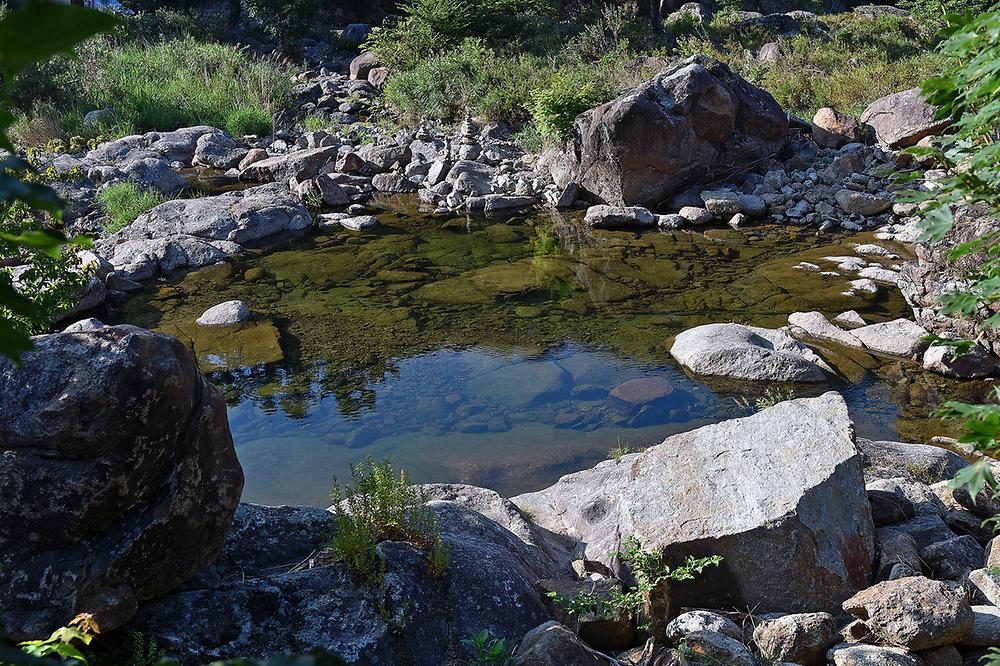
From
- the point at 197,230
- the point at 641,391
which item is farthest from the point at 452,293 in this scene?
the point at 197,230

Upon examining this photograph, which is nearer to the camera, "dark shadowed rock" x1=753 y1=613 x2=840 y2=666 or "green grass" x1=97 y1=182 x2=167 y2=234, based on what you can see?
"dark shadowed rock" x1=753 y1=613 x2=840 y2=666

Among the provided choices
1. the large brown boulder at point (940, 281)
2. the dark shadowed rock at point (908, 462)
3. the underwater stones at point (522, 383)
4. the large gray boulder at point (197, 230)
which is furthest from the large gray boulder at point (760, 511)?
the large gray boulder at point (197, 230)

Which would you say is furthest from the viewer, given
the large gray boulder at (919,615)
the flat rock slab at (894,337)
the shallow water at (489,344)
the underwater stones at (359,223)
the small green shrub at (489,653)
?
the underwater stones at (359,223)

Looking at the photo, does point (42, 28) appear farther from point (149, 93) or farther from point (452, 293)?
point (149, 93)

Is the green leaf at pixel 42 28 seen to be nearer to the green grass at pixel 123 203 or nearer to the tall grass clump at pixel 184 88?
the green grass at pixel 123 203

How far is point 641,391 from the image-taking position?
7.67 m

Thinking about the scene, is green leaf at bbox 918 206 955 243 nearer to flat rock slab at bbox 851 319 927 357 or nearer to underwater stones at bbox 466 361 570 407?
underwater stones at bbox 466 361 570 407

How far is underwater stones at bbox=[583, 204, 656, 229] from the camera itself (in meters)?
13.3

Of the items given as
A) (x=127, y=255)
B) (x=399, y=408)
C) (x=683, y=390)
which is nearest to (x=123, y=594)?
(x=399, y=408)

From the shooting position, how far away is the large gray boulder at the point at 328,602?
9.98ft

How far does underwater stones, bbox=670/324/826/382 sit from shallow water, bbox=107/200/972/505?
159mm

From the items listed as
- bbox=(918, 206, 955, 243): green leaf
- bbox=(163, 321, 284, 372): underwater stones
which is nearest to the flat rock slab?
bbox=(163, 321, 284, 372): underwater stones

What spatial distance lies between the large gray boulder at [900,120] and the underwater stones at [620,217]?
464 cm

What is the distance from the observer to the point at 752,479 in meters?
4.20
